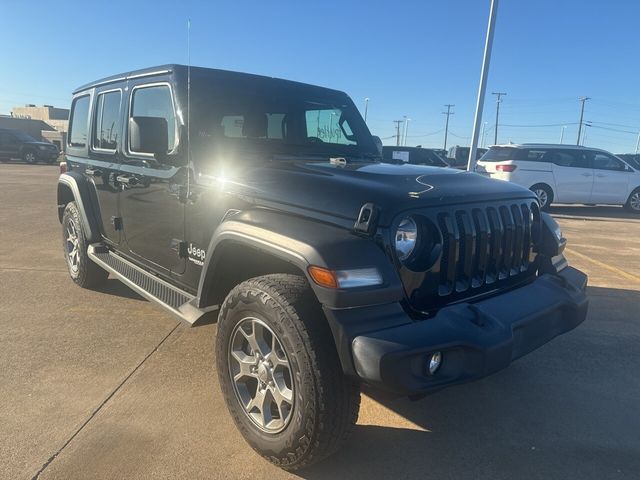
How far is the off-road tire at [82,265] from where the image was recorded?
4824 millimetres

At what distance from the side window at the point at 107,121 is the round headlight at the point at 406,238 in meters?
2.89

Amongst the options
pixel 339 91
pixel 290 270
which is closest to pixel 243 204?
pixel 290 270

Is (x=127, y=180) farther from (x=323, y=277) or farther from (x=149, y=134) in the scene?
(x=323, y=277)

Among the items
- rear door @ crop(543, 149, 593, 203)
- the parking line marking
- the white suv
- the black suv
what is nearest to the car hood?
the parking line marking

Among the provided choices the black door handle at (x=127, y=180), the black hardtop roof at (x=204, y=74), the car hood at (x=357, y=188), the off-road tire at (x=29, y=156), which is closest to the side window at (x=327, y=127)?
the black hardtop roof at (x=204, y=74)

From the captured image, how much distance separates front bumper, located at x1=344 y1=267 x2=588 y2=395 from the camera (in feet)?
6.61

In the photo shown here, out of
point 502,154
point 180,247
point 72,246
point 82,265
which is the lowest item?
point 82,265

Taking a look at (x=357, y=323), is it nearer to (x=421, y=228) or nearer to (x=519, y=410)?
(x=421, y=228)

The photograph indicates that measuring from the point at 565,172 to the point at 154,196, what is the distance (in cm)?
1177

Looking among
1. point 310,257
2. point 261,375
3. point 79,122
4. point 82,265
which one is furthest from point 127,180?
point 310,257

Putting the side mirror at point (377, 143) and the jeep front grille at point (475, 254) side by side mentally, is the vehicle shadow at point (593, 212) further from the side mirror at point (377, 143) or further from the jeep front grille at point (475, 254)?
the jeep front grille at point (475, 254)

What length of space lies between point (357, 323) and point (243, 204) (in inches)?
41.0

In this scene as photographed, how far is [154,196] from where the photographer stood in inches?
139

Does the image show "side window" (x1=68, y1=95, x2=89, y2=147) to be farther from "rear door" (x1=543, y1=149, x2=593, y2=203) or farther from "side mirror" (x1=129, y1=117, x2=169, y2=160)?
"rear door" (x1=543, y1=149, x2=593, y2=203)
